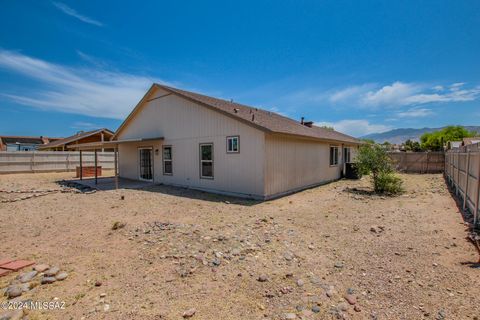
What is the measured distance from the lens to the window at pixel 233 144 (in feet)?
31.4

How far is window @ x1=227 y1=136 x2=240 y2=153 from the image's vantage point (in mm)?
9568

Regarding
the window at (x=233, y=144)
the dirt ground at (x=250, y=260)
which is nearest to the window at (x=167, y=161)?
the window at (x=233, y=144)

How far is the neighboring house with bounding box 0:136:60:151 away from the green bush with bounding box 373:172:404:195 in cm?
4298

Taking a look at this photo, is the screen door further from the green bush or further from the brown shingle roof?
the green bush

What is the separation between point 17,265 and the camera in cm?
393

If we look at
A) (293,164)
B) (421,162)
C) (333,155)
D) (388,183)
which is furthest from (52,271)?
(421,162)

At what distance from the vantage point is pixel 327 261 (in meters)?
4.09

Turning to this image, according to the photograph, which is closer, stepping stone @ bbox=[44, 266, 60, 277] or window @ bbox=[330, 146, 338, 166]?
stepping stone @ bbox=[44, 266, 60, 277]

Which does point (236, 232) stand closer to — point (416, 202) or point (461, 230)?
point (461, 230)

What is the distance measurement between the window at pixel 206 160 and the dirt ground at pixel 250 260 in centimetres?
323

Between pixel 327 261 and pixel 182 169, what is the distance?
9056mm

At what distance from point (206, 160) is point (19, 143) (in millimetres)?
42325

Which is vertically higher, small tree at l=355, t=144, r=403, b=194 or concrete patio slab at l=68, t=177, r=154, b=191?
small tree at l=355, t=144, r=403, b=194

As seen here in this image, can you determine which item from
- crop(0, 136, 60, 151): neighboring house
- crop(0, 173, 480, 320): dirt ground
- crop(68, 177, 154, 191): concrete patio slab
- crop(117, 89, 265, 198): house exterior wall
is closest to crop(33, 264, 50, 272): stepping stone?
crop(0, 173, 480, 320): dirt ground
